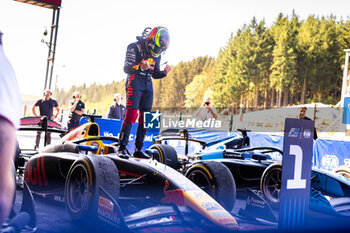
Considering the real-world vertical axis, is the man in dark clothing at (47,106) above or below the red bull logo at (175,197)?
above

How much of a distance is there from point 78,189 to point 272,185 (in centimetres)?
214

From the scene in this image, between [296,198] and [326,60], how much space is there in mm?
21146

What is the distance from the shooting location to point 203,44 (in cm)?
680

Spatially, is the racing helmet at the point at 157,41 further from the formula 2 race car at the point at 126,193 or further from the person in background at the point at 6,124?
the person in background at the point at 6,124

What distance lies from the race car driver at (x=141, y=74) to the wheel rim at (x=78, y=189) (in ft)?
2.96

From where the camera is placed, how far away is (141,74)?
4.36m

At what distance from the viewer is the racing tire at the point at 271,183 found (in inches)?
174

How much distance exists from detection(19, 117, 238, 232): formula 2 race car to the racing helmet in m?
1.37

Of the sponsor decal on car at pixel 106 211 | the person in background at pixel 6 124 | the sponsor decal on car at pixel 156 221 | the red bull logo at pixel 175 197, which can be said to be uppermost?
the person in background at pixel 6 124

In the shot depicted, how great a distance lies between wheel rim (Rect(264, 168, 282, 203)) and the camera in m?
4.43

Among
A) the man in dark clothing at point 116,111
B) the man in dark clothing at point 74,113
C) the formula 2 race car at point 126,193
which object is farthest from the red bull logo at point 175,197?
the man in dark clothing at point 116,111

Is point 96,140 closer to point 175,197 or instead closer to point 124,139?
point 124,139

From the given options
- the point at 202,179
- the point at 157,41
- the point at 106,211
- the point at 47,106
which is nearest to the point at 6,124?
the point at 106,211

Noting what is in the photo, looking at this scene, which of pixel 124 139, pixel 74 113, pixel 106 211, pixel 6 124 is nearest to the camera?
pixel 6 124
